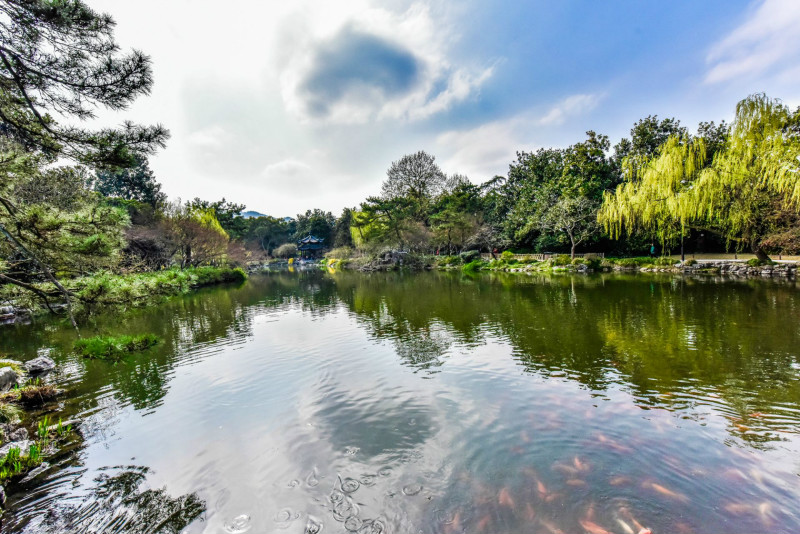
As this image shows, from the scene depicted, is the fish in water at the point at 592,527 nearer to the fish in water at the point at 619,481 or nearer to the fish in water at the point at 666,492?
the fish in water at the point at 619,481

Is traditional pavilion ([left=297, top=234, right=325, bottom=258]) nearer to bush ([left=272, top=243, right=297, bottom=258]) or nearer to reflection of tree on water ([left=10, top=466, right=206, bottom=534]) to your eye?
bush ([left=272, top=243, right=297, bottom=258])

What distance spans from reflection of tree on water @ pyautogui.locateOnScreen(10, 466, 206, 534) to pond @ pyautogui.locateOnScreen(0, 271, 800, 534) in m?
0.02

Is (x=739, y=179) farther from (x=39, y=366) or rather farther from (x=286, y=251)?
(x=286, y=251)

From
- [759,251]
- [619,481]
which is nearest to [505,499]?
[619,481]

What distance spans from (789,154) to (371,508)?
23.5m

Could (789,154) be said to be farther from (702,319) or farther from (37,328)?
(37,328)

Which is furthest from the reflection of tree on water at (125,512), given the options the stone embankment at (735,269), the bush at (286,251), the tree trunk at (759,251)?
the bush at (286,251)

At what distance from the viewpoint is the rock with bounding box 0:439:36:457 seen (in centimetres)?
418

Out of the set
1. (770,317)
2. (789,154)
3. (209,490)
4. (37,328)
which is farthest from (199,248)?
(789,154)

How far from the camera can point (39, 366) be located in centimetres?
761

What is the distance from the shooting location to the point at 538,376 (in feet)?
20.7

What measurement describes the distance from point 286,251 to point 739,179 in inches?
2578

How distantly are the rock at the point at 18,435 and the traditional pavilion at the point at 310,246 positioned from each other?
63.2 metres

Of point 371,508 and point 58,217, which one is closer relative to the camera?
point 371,508
